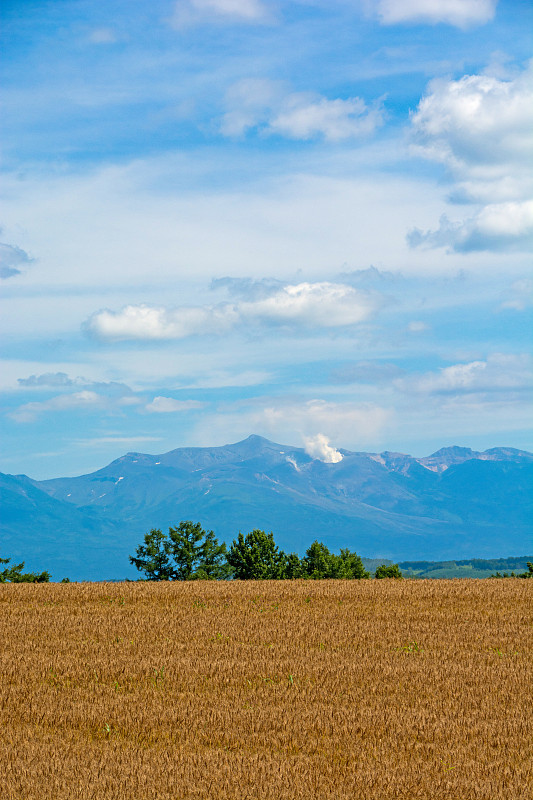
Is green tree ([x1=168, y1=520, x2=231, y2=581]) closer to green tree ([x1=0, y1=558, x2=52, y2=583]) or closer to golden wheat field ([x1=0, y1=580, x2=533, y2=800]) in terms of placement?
green tree ([x1=0, y1=558, x2=52, y2=583])

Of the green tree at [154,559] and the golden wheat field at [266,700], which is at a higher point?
the green tree at [154,559]

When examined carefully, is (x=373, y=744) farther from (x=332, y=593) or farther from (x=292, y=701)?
(x=332, y=593)

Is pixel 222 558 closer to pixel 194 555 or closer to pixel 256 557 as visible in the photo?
pixel 194 555

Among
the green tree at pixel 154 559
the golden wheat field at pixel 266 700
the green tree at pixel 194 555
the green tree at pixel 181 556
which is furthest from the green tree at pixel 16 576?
the golden wheat field at pixel 266 700

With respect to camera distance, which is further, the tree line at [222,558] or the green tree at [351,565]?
the green tree at [351,565]

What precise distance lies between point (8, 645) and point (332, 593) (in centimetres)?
1217

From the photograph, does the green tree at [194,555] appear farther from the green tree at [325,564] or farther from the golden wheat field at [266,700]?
the golden wheat field at [266,700]

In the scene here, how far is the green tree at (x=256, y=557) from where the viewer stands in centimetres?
8888

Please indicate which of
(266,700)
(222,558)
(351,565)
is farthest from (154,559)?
(266,700)

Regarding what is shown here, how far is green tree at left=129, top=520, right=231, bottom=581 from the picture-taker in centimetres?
9026

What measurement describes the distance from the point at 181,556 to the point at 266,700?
263 feet

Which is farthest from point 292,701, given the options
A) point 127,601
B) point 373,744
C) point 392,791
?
point 127,601

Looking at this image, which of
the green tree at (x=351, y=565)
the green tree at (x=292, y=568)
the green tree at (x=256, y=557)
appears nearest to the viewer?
the green tree at (x=256, y=557)

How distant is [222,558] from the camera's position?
9562cm
